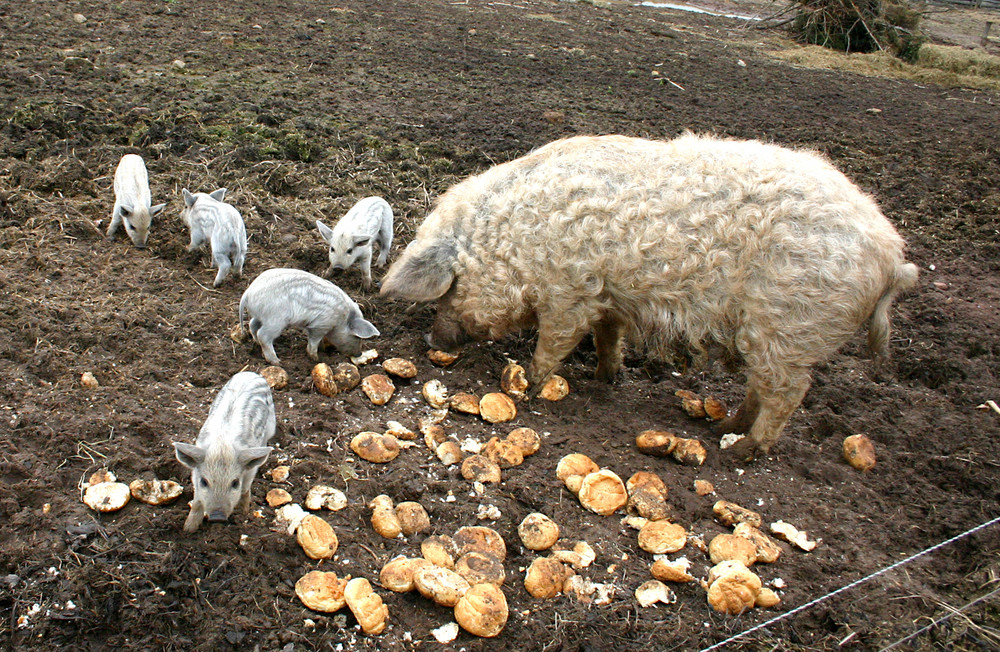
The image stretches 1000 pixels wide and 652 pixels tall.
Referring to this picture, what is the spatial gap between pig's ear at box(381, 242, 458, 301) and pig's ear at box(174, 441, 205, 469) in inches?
68.6

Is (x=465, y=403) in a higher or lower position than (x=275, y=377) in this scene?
lower

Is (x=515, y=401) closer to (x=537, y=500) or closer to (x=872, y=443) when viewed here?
(x=537, y=500)

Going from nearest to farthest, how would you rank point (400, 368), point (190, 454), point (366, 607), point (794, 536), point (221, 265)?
point (366, 607) < point (190, 454) < point (794, 536) < point (400, 368) < point (221, 265)

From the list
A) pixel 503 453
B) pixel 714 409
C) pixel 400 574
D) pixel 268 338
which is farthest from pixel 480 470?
pixel 714 409

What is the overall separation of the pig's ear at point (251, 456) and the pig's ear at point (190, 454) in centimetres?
15

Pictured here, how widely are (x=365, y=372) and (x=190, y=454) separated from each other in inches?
62.8

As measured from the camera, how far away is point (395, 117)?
7.98m

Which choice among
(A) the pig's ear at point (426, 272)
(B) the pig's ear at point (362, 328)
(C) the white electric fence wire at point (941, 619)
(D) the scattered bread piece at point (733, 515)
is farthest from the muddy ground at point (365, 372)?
(A) the pig's ear at point (426, 272)

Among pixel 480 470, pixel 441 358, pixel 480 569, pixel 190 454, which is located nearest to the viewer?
pixel 190 454

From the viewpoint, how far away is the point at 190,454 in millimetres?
3148

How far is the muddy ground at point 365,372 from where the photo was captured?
10.2 feet

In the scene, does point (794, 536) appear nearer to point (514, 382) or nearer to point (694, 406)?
point (694, 406)

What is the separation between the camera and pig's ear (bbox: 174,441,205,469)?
313 centimetres

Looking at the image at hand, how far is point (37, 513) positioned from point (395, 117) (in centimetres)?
564
